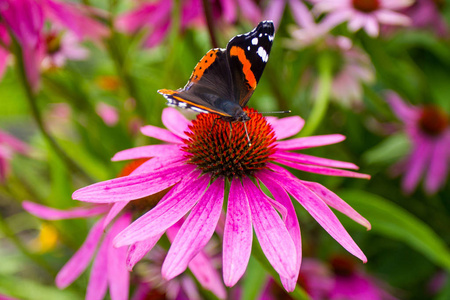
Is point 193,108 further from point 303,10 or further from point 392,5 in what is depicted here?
point 392,5

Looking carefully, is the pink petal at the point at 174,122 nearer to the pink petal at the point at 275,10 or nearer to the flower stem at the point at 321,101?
the flower stem at the point at 321,101

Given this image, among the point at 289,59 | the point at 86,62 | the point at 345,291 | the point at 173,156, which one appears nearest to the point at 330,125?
the point at 289,59

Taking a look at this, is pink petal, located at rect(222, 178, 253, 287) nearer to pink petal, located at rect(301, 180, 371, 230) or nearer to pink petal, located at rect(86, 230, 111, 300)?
pink petal, located at rect(301, 180, 371, 230)

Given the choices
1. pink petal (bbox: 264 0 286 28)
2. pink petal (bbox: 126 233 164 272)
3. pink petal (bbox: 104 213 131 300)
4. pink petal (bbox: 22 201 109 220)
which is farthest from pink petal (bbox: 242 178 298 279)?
pink petal (bbox: 264 0 286 28)

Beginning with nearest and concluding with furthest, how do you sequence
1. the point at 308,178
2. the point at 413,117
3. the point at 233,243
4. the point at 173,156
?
the point at 233,243, the point at 173,156, the point at 308,178, the point at 413,117

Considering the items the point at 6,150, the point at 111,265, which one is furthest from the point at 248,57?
the point at 6,150
